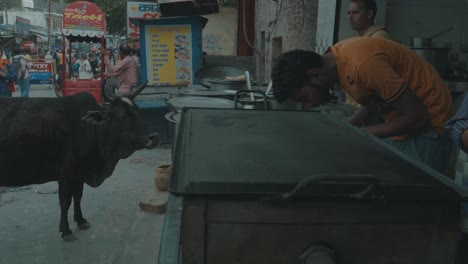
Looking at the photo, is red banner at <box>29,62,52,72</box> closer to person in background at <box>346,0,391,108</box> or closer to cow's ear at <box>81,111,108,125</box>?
cow's ear at <box>81,111,108,125</box>

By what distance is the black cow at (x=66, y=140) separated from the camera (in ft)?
13.7

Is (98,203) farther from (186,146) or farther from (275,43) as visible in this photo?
(275,43)

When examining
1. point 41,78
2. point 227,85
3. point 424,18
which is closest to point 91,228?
point 227,85

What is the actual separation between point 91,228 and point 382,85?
3491 mm

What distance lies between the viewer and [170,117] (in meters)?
4.63

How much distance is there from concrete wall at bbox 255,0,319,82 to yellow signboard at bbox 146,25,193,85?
1877 mm

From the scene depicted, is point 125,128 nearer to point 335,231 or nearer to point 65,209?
point 65,209

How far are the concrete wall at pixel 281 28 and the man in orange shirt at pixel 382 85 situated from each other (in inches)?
159

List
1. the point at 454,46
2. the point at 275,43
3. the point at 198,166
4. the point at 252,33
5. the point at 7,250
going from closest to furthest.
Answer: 1. the point at 198,166
2. the point at 7,250
3. the point at 454,46
4. the point at 275,43
5. the point at 252,33

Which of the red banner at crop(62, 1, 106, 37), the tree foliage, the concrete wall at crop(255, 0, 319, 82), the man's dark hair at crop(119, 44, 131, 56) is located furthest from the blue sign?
the man's dark hair at crop(119, 44, 131, 56)

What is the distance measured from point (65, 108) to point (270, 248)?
3465mm

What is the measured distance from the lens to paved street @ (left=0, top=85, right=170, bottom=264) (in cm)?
391

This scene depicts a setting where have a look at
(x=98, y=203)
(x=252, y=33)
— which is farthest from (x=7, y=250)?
(x=252, y=33)

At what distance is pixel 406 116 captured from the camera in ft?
7.28
